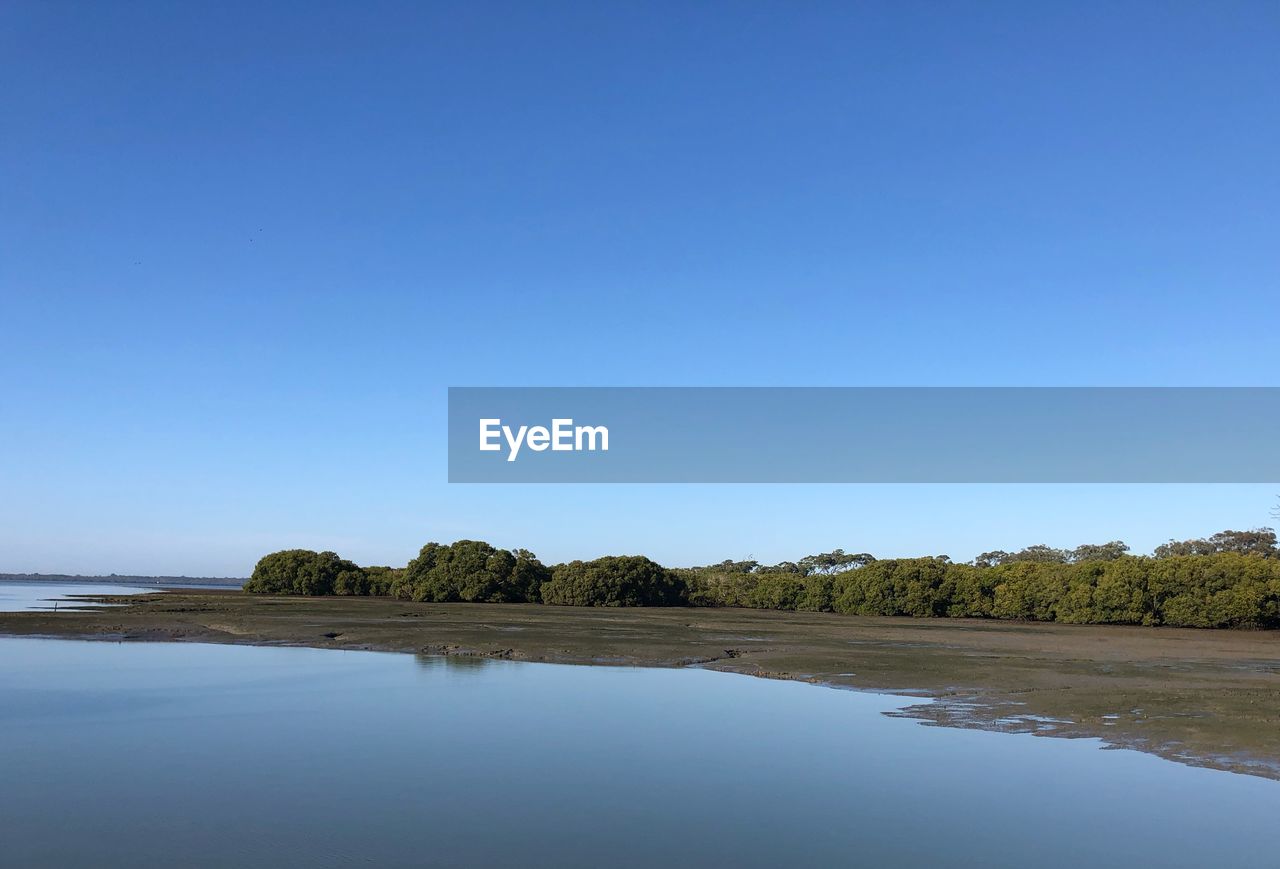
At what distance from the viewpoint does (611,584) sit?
83.6 m

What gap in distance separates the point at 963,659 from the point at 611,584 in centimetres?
5715

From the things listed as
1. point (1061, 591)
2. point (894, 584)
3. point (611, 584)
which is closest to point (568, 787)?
point (1061, 591)

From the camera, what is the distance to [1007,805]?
428 inches

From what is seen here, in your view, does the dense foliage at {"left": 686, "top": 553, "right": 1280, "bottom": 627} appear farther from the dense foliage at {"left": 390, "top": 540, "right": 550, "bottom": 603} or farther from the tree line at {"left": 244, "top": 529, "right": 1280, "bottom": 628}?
the dense foliage at {"left": 390, "top": 540, "right": 550, "bottom": 603}

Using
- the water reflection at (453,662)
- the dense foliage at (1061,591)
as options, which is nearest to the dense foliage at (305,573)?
the dense foliage at (1061,591)

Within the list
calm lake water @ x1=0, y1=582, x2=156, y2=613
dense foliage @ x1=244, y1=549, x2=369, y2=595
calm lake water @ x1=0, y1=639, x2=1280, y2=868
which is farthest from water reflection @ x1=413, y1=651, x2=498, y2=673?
dense foliage @ x1=244, y1=549, x2=369, y2=595

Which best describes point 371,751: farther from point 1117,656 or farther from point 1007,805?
point 1117,656

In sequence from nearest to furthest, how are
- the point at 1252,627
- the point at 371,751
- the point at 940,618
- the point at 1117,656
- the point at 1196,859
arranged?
the point at 1196,859 < the point at 371,751 < the point at 1117,656 < the point at 1252,627 < the point at 940,618

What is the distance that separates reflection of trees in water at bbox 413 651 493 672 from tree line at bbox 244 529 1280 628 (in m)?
45.8

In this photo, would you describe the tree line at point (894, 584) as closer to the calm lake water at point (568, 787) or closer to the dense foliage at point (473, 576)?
the dense foliage at point (473, 576)

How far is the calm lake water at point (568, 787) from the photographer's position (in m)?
8.98

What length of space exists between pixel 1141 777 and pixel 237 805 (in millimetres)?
11138

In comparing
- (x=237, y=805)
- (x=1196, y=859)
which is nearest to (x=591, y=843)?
(x=237, y=805)

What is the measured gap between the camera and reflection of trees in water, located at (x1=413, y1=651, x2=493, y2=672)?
23906 millimetres
